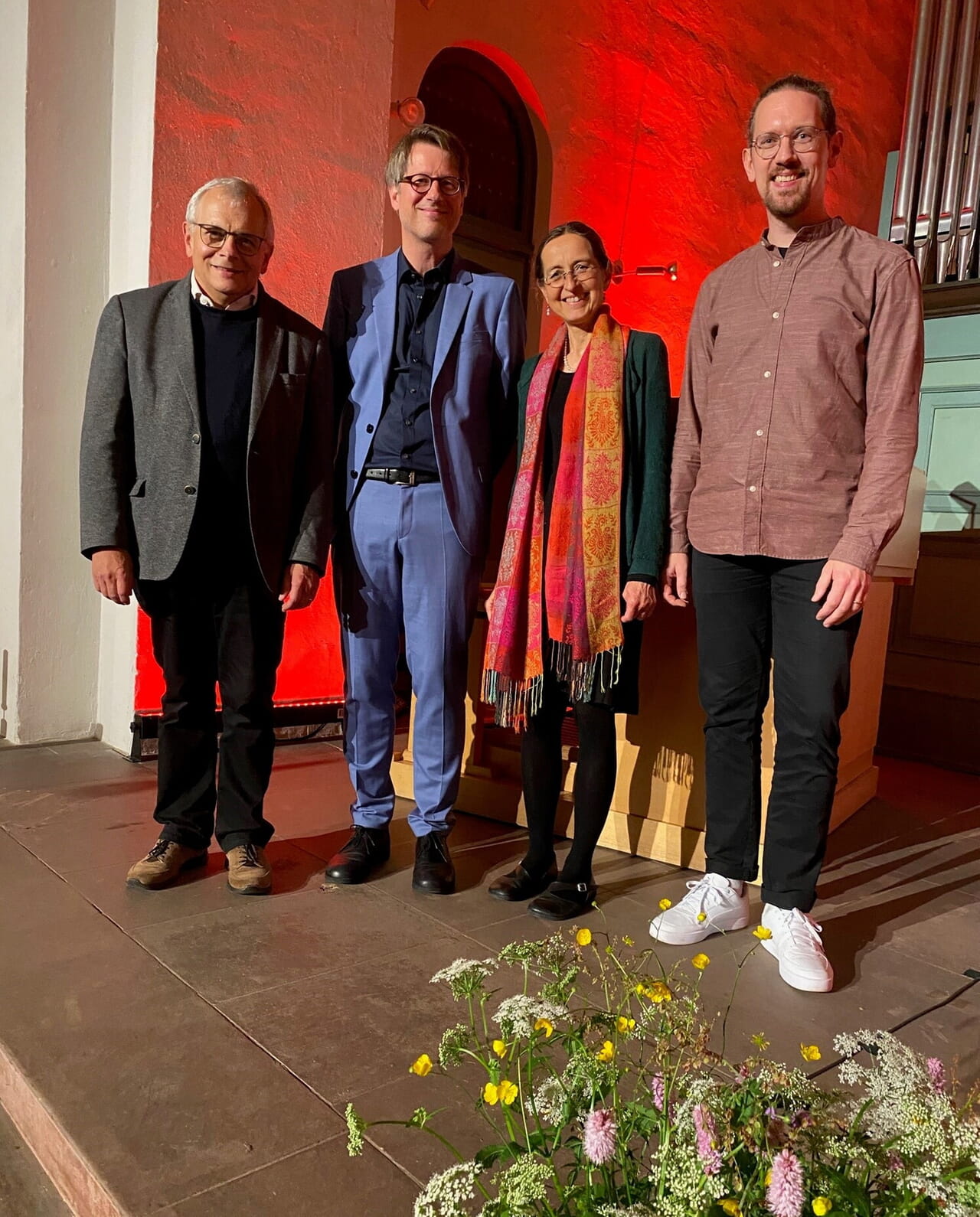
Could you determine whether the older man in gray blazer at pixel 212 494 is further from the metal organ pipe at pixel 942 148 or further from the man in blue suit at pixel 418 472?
the metal organ pipe at pixel 942 148

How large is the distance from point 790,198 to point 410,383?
0.86m

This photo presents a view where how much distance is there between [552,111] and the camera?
4664 mm

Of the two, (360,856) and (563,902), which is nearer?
(563,902)

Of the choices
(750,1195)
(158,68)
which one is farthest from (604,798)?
(158,68)

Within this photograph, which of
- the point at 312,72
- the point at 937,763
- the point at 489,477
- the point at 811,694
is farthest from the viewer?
the point at 937,763

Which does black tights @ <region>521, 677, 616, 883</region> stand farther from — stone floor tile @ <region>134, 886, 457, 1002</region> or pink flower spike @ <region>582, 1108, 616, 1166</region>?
pink flower spike @ <region>582, 1108, 616, 1166</region>

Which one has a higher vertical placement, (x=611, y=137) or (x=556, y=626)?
(x=611, y=137)

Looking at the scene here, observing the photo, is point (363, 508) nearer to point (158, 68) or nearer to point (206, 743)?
point (206, 743)

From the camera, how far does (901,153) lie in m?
5.00

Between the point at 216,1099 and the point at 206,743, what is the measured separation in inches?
39.8

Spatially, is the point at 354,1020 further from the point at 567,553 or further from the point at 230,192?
the point at 230,192

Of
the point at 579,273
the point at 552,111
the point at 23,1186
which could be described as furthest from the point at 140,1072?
the point at 552,111

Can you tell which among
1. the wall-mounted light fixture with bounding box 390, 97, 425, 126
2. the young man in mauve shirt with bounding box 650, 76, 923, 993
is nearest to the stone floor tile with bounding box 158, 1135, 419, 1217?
the young man in mauve shirt with bounding box 650, 76, 923, 993

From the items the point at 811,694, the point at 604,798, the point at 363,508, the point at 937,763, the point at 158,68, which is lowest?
the point at 937,763
